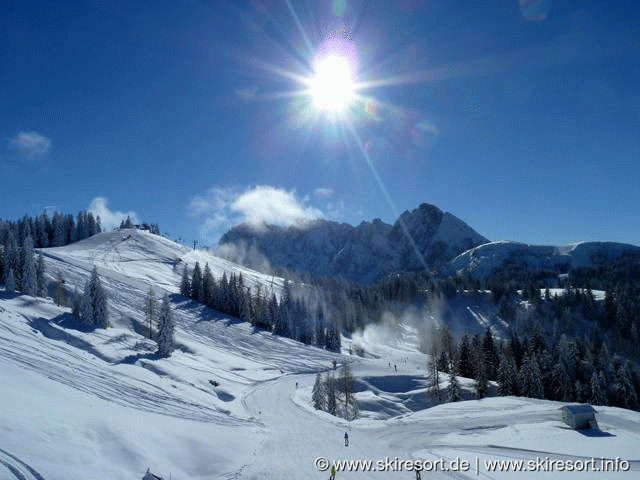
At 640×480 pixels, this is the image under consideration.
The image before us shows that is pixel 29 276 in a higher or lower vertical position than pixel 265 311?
higher

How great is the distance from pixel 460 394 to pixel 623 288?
457 feet

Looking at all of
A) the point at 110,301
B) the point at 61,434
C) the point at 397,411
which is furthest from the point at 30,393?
the point at 110,301

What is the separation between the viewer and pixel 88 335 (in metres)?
57.2

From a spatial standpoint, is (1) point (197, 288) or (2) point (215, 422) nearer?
(2) point (215, 422)

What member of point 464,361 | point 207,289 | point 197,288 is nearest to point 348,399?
point 464,361

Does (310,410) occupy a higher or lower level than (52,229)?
lower

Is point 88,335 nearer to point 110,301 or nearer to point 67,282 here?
point 110,301

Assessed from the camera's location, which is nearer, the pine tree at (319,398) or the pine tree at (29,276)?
the pine tree at (319,398)

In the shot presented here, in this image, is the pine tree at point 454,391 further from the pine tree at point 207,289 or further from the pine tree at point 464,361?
the pine tree at point 207,289

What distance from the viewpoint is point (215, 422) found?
3594 centimetres

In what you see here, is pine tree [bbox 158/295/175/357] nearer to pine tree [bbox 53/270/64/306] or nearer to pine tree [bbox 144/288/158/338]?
pine tree [bbox 144/288/158/338]

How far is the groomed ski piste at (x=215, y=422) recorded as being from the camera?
64.8 ft

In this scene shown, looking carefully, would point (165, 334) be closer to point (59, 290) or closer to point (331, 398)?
point (331, 398)

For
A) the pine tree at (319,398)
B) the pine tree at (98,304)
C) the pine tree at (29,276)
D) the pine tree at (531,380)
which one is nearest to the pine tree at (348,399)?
the pine tree at (319,398)
